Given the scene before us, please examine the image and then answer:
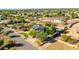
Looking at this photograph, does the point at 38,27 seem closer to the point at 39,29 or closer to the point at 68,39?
the point at 39,29

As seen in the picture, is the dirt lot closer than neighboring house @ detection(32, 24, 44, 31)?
Yes

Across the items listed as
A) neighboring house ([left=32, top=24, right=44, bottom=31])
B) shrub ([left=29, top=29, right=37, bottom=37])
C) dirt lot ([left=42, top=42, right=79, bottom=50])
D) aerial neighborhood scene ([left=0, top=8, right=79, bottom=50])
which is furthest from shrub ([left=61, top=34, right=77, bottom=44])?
shrub ([left=29, top=29, right=37, bottom=37])

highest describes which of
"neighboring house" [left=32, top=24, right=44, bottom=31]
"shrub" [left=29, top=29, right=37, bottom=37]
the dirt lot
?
"neighboring house" [left=32, top=24, right=44, bottom=31]

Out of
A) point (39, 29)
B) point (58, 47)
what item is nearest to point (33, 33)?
point (39, 29)

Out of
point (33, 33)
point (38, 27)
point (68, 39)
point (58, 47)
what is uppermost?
point (38, 27)

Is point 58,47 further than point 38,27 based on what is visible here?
No

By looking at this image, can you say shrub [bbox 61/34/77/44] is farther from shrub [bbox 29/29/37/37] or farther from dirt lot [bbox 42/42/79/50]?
shrub [bbox 29/29/37/37]

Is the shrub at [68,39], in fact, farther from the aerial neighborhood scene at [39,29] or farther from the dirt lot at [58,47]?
the dirt lot at [58,47]
